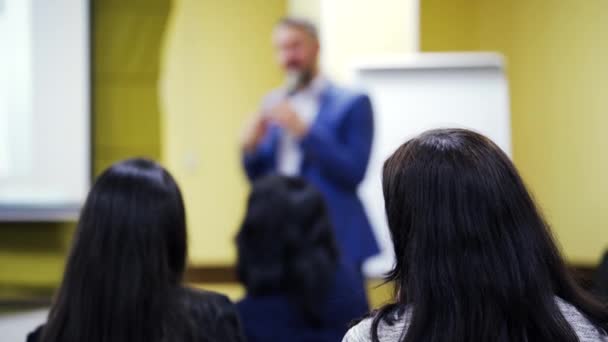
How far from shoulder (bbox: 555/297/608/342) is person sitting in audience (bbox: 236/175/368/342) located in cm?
71

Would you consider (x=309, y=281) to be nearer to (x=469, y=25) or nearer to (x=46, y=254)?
(x=46, y=254)

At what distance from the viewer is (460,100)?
381cm

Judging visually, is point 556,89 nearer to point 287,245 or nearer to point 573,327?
point 287,245

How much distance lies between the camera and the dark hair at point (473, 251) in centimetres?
114

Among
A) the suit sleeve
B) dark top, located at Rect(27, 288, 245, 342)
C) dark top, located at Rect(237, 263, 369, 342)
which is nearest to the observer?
dark top, located at Rect(27, 288, 245, 342)

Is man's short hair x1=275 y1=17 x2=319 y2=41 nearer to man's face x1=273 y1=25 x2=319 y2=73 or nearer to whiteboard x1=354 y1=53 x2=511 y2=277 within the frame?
man's face x1=273 y1=25 x2=319 y2=73

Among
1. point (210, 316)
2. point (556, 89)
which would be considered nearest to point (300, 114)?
point (210, 316)

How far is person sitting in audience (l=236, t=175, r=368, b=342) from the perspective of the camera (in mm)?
1886

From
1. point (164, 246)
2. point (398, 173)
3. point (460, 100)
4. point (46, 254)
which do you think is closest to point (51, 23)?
point (46, 254)

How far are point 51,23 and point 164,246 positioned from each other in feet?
6.81

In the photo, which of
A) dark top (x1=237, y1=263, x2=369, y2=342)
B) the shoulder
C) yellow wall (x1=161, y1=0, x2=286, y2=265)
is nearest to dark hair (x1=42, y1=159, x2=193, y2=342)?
dark top (x1=237, y1=263, x2=369, y2=342)

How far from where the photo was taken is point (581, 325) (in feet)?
3.89

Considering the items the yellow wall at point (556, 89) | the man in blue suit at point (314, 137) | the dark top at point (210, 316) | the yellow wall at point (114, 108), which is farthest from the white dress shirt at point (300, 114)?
the yellow wall at point (556, 89)

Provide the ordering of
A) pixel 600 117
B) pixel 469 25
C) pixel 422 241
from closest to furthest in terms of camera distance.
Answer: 1. pixel 422 241
2. pixel 600 117
3. pixel 469 25
